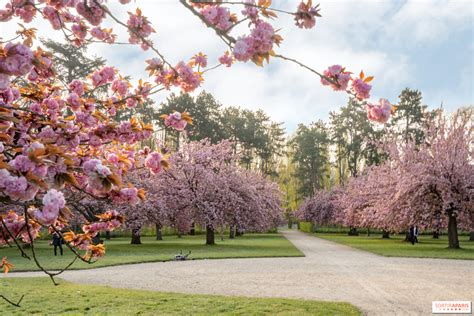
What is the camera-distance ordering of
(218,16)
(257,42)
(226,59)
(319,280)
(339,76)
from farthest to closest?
1. (319,280)
2. (226,59)
3. (339,76)
4. (218,16)
5. (257,42)

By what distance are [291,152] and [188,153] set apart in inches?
1708

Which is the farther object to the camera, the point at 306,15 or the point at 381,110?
the point at 381,110

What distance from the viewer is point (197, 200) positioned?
26.3 metres

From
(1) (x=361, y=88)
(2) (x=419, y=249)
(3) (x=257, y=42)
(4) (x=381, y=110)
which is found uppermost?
(3) (x=257, y=42)

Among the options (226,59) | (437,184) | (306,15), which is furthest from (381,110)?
(437,184)

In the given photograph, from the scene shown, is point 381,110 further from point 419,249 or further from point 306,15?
point 419,249

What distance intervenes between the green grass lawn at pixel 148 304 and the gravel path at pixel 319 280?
929mm

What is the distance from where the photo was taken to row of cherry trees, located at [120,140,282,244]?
1033 inches

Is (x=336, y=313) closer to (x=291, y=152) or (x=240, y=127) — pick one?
(x=240, y=127)

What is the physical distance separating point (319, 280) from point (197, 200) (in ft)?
50.0

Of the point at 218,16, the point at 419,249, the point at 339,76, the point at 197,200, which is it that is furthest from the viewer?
the point at 197,200

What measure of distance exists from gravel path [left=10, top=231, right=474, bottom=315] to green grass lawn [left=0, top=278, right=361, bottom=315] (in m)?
0.93

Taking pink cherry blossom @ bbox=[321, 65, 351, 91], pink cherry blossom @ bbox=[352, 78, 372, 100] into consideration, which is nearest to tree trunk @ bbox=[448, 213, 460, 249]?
pink cherry blossom @ bbox=[352, 78, 372, 100]

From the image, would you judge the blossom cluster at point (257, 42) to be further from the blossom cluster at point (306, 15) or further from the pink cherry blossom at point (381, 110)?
the pink cherry blossom at point (381, 110)
